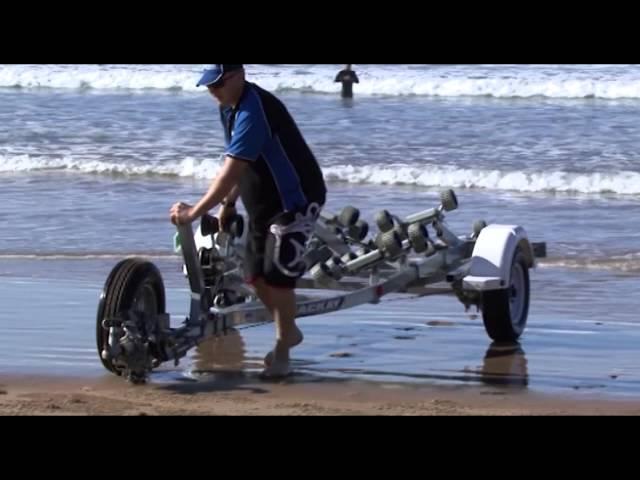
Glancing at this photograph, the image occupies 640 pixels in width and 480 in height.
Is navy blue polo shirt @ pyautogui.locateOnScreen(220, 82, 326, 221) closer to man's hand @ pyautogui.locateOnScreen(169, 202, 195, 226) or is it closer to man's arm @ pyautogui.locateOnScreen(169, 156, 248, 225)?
man's arm @ pyautogui.locateOnScreen(169, 156, 248, 225)

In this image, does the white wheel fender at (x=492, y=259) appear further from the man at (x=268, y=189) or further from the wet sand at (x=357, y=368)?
the man at (x=268, y=189)

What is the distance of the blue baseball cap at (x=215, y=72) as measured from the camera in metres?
7.74

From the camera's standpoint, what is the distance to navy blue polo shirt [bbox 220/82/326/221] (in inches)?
314

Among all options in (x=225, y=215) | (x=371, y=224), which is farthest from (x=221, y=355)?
(x=371, y=224)

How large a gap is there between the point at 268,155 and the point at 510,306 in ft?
7.03

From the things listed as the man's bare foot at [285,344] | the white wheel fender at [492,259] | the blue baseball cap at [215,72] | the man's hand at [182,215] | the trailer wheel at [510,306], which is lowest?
the man's bare foot at [285,344]

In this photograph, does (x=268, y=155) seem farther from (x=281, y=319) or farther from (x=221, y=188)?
(x=281, y=319)

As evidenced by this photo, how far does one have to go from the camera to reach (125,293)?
7969mm

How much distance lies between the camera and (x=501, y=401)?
309 inches

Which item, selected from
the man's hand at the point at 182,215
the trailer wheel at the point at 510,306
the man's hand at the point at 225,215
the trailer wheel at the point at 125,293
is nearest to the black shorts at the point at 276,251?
the man's hand at the point at 225,215

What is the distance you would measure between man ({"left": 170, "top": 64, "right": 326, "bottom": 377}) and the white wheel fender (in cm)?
124

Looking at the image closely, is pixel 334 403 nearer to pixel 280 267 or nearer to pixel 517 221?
pixel 280 267

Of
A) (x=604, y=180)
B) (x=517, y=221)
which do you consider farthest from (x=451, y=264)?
(x=604, y=180)

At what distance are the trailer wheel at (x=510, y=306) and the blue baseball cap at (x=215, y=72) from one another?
2.29m
